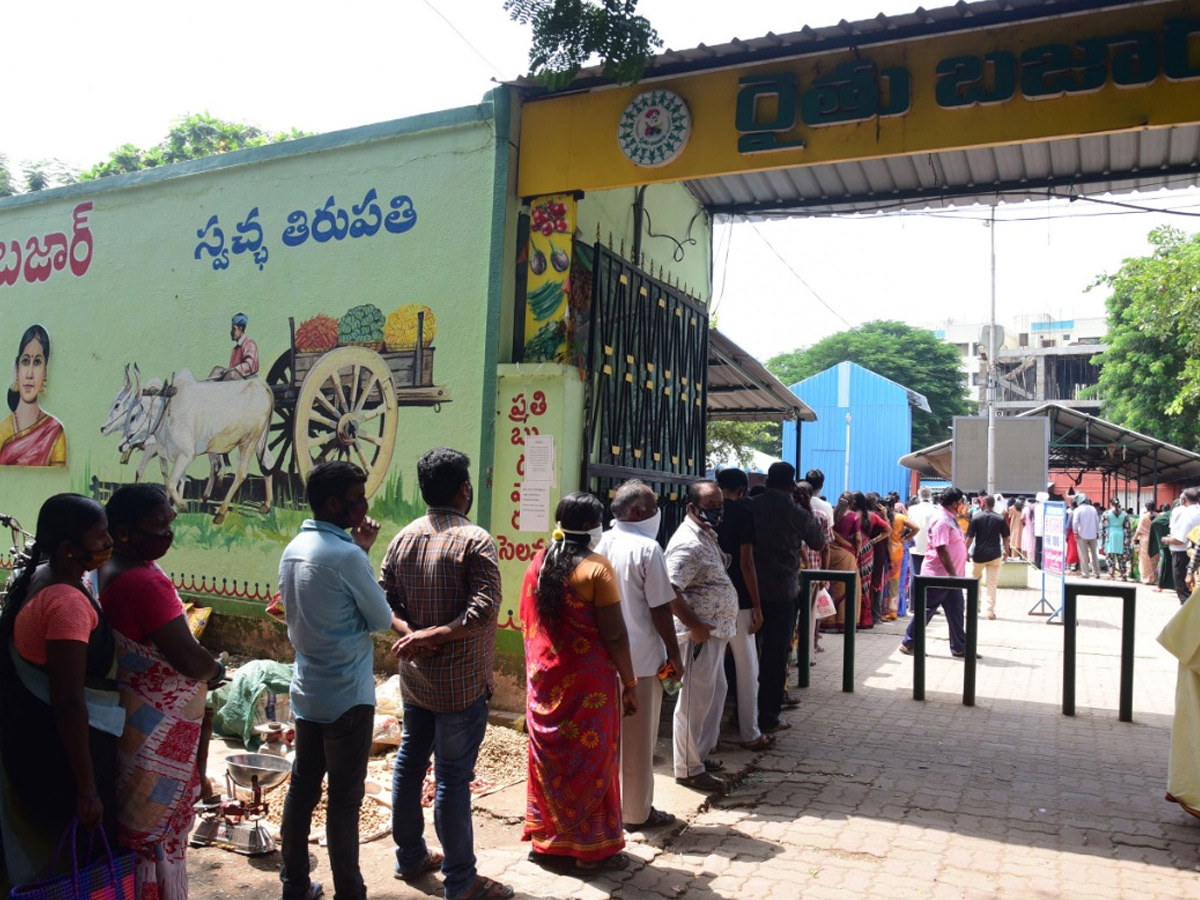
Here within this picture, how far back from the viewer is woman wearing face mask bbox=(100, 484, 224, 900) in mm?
2977

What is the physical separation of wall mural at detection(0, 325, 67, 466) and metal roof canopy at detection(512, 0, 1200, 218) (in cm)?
573

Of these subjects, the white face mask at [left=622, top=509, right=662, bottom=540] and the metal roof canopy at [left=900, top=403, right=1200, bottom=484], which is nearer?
the white face mask at [left=622, top=509, right=662, bottom=540]

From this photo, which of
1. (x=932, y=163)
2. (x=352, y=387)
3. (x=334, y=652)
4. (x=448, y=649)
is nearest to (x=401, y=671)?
(x=448, y=649)

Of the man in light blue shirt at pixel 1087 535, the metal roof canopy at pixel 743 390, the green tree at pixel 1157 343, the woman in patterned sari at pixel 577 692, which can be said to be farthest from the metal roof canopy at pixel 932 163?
the green tree at pixel 1157 343

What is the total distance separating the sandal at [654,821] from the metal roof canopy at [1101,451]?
57.4ft

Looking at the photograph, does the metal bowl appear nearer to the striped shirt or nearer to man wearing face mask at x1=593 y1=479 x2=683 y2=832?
the striped shirt

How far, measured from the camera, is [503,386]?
673cm

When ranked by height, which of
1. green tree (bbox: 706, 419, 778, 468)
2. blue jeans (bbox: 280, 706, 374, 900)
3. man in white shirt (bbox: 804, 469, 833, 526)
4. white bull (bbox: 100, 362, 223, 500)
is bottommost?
blue jeans (bbox: 280, 706, 374, 900)

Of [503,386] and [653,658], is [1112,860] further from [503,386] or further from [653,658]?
[503,386]

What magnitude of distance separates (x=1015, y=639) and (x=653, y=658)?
854 centimetres

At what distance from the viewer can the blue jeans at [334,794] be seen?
3.52 m

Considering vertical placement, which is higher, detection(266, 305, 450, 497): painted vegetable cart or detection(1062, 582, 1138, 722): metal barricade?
detection(266, 305, 450, 497): painted vegetable cart

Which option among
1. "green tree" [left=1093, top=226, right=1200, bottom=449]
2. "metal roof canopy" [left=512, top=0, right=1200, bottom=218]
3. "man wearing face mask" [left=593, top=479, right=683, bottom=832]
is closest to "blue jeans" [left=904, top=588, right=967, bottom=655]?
"metal roof canopy" [left=512, top=0, right=1200, bottom=218]

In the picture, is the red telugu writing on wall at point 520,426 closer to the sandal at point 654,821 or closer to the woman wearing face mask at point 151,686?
the sandal at point 654,821
